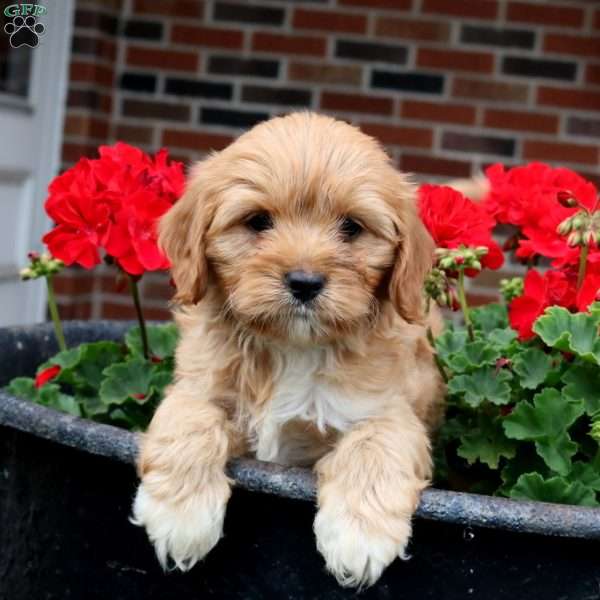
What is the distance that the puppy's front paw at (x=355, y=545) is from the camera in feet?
5.47

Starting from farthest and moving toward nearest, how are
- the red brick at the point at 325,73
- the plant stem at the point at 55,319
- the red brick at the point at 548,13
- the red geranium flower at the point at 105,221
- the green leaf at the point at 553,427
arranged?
the red brick at the point at 325,73 → the red brick at the point at 548,13 → the plant stem at the point at 55,319 → the red geranium flower at the point at 105,221 → the green leaf at the point at 553,427

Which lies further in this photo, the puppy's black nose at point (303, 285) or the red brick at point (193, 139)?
the red brick at point (193, 139)

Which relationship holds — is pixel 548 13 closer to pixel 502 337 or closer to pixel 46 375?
pixel 502 337

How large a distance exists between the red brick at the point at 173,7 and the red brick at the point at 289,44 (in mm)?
299

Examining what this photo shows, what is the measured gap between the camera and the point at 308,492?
5.50ft

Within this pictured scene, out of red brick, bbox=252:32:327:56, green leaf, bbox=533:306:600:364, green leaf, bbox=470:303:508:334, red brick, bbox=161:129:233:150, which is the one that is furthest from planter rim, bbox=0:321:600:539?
red brick, bbox=252:32:327:56

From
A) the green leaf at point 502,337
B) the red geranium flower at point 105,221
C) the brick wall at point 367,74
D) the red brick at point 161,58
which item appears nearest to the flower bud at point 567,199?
the green leaf at point 502,337

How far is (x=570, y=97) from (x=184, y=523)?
11.6 feet

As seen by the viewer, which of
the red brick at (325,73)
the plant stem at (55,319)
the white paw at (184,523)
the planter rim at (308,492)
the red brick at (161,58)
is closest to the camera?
the planter rim at (308,492)

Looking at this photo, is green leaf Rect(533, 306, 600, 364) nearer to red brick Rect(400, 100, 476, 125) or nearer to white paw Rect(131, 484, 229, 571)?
white paw Rect(131, 484, 229, 571)

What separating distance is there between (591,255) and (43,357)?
1.43m

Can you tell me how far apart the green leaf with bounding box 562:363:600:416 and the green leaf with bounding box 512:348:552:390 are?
0.18 ft

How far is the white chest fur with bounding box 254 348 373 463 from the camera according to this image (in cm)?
202

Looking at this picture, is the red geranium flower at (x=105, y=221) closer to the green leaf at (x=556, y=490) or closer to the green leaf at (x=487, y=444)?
the green leaf at (x=487, y=444)
